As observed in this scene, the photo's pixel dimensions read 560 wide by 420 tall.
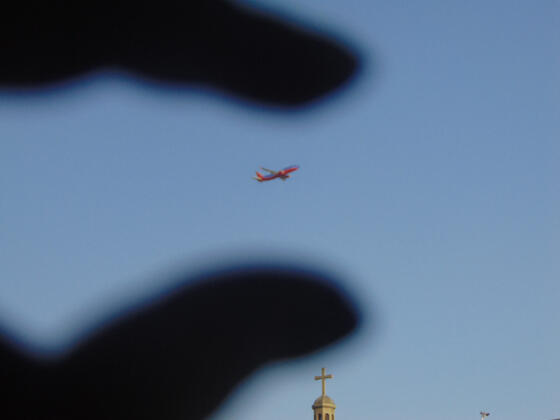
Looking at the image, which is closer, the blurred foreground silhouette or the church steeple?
the blurred foreground silhouette

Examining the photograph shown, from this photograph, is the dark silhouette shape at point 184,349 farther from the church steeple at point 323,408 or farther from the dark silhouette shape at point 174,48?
the church steeple at point 323,408

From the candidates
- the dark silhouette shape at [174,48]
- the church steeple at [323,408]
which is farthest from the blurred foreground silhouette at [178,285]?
the church steeple at [323,408]

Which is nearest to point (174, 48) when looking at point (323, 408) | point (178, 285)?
point (178, 285)

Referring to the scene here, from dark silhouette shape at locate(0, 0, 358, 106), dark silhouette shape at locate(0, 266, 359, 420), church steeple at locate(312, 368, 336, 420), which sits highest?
church steeple at locate(312, 368, 336, 420)

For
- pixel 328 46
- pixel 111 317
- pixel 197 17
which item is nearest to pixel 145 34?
pixel 197 17

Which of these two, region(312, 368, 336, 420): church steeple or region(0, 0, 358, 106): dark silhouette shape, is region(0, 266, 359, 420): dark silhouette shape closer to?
region(0, 0, 358, 106): dark silhouette shape

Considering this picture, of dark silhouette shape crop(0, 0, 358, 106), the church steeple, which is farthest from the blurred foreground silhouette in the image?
the church steeple
